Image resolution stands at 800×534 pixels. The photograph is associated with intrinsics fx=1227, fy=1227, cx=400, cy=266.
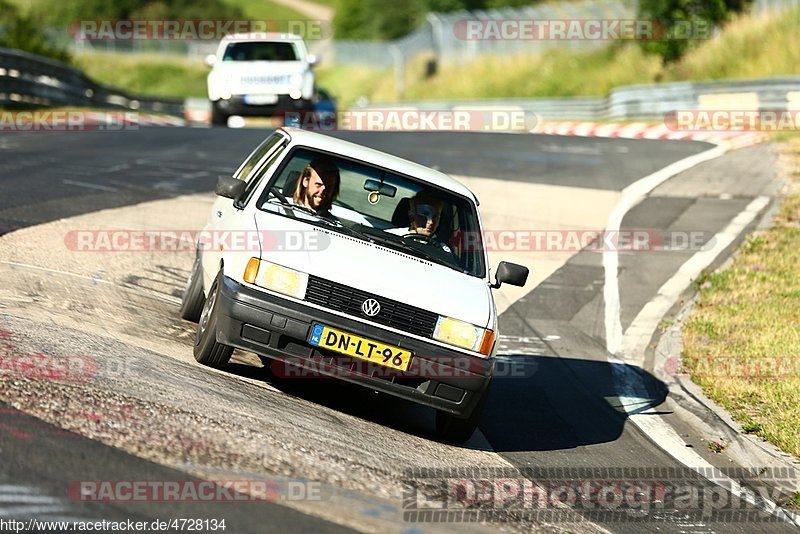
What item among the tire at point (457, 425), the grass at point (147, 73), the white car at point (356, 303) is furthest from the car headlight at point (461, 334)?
the grass at point (147, 73)

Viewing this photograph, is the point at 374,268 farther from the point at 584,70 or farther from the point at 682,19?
the point at 584,70

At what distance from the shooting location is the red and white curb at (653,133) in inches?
910

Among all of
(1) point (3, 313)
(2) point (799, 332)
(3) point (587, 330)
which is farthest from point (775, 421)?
(1) point (3, 313)

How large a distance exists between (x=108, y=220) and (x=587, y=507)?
24.8 ft

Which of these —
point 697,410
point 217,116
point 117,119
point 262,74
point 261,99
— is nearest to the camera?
point 697,410

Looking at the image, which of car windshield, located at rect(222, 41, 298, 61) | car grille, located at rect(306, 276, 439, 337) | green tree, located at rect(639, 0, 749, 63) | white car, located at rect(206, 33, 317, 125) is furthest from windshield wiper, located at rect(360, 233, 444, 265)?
green tree, located at rect(639, 0, 749, 63)

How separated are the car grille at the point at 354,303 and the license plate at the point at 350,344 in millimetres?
140

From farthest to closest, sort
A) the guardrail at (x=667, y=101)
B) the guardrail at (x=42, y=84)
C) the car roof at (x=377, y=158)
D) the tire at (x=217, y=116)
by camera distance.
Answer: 1. the guardrail at (x=42, y=84)
2. the tire at (x=217, y=116)
3. the guardrail at (x=667, y=101)
4. the car roof at (x=377, y=158)

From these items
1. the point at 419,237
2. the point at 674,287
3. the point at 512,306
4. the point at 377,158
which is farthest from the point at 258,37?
the point at 419,237

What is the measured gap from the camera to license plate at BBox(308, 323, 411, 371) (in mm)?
7023

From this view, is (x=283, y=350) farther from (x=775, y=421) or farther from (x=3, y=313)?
(x=775, y=421)

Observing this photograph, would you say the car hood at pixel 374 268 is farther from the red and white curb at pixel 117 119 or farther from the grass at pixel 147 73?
the grass at pixel 147 73

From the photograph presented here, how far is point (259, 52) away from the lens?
83.6 feet

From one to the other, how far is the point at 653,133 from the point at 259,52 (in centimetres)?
867
